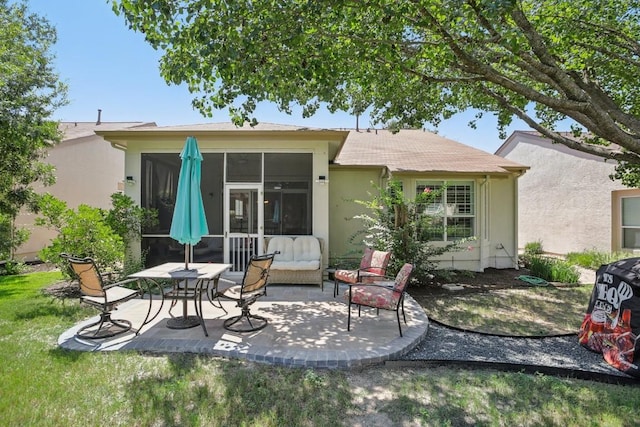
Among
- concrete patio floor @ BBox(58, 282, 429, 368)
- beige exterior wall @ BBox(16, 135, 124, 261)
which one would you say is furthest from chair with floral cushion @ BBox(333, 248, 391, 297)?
beige exterior wall @ BBox(16, 135, 124, 261)

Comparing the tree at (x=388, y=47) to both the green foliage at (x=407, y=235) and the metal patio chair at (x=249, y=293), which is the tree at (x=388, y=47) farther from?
the metal patio chair at (x=249, y=293)

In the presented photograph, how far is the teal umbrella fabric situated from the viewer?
5.34m

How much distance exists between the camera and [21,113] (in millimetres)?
8203

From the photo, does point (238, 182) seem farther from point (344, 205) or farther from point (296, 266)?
point (344, 205)

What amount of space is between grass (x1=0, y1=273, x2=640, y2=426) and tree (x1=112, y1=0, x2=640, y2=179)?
3.82 meters

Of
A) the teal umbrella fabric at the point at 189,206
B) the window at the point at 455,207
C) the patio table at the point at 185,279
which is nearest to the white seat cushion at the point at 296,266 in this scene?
the patio table at the point at 185,279

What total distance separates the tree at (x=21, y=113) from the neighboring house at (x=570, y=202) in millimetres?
17723

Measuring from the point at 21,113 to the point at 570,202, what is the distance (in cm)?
1845

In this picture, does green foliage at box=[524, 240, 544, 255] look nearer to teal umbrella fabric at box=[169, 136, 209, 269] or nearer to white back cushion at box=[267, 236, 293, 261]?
white back cushion at box=[267, 236, 293, 261]

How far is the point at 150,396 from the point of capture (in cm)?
331

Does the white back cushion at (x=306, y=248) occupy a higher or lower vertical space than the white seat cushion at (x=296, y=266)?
higher

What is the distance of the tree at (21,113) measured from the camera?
26.1 ft

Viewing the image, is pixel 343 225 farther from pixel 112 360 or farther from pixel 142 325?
pixel 112 360

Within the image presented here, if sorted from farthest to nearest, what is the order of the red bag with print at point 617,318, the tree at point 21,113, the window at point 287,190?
1. the window at point 287,190
2. the tree at point 21,113
3. the red bag with print at point 617,318
